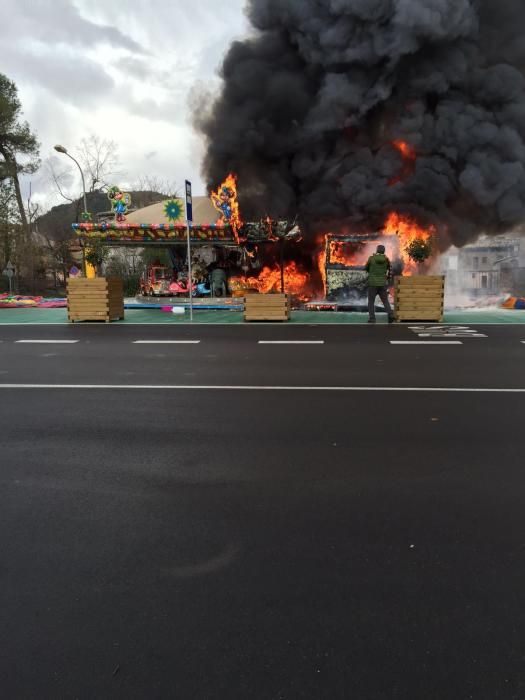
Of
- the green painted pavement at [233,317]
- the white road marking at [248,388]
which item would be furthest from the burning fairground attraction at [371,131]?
the white road marking at [248,388]

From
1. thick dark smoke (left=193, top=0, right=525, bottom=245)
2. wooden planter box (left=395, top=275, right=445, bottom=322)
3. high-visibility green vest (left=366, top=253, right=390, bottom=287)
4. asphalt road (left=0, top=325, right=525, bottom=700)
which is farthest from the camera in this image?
thick dark smoke (left=193, top=0, right=525, bottom=245)

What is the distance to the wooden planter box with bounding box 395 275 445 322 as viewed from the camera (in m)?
13.1

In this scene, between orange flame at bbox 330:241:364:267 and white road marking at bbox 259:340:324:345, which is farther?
orange flame at bbox 330:241:364:267

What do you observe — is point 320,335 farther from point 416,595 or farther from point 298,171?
point 298,171

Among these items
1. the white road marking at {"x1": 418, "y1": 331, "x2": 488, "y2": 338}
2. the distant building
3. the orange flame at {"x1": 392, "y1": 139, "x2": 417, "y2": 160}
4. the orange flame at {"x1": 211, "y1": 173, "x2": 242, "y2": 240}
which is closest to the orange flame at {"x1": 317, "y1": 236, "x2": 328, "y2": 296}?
the orange flame at {"x1": 211, "y1": 173, "x2": 242, "y2": 240}

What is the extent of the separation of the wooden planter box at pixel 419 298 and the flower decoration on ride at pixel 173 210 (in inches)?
341

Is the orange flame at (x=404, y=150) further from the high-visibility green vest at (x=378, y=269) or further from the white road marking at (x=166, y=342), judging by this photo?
the white road marking at (x=166, y=342)

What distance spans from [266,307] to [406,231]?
726 cm

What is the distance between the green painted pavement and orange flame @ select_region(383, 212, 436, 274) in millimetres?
2827

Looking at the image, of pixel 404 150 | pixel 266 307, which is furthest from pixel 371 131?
pixel 266 307

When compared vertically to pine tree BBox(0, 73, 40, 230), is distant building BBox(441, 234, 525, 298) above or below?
below

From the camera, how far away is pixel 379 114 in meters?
19.8

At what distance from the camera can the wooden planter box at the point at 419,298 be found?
13.1m

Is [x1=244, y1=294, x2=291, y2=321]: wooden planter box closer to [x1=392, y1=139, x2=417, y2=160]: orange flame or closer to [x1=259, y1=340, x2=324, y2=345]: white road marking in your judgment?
[x1=259, y1=340, x2=324, y2=345]: white road marking
